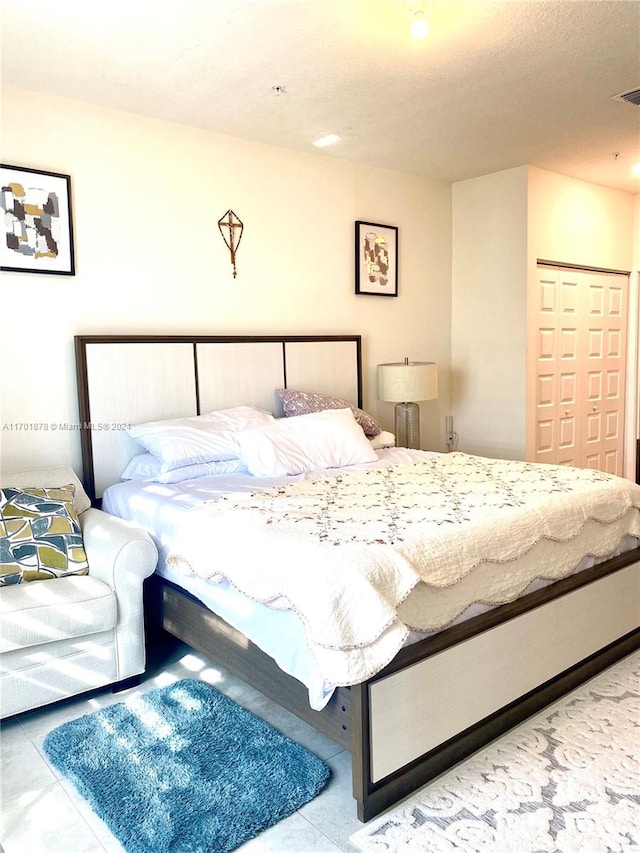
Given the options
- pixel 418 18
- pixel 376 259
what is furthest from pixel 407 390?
pixel 418 18

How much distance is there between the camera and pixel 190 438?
330 centimetres

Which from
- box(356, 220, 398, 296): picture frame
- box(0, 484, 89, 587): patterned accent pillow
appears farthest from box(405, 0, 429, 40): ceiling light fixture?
box(0, 484, 89, 587): patterned accent pillow

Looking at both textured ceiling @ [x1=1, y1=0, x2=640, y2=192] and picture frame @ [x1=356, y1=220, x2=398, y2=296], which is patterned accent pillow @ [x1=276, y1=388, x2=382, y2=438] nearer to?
picture frame @ [x1=356, y1=220, x2=398, y2=296]

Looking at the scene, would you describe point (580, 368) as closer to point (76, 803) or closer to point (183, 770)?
point (183, 770)

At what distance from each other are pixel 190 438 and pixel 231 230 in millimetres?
1365

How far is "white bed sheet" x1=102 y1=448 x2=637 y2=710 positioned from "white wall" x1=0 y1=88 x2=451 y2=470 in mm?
591

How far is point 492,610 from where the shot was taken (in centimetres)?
220

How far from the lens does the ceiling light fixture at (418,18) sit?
2322 mm

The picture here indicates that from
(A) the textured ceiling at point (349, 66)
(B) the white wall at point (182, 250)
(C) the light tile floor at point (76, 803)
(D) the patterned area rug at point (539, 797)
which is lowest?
(C) the light tile floor at point (76, 803)

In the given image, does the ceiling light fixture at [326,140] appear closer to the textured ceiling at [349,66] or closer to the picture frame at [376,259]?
the textured ceiling at [349,66]

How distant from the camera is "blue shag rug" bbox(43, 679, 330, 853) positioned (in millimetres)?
1795

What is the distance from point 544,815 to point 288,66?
3020 millimetres

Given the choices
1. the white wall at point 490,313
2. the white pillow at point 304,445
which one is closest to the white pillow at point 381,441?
the white pillow at point 304,445

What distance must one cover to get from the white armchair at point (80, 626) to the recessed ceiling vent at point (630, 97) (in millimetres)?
3198
